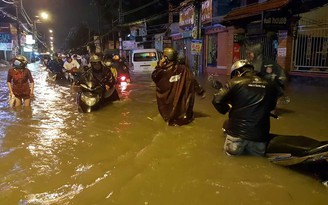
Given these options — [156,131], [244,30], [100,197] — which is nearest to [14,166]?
[100,197]

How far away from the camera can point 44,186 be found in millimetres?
3914

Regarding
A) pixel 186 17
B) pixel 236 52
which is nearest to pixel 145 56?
pixel 186 17

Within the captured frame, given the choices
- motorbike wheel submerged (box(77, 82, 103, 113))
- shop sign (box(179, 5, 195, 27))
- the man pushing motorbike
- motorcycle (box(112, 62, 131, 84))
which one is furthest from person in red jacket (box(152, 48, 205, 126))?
shop sign (box(179, 5, 195, 27))

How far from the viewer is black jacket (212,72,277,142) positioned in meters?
4.24

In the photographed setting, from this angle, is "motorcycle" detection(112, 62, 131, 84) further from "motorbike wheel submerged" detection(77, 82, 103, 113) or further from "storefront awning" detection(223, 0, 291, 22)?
"storefront awning" detection(223, 0, 291, 22)

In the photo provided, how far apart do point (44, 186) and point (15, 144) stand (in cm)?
225

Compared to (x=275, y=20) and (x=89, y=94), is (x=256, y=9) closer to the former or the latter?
(x=275, y=20)

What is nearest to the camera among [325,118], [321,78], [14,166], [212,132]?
[14,166]

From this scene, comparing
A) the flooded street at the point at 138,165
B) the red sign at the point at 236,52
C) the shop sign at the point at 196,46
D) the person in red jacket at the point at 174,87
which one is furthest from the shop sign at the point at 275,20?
the person in red jacket at the point at 174,87

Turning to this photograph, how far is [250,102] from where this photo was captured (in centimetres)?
427

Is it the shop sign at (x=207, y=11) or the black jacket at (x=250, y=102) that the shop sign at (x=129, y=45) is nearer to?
the shop sign at (x=207, y=11)

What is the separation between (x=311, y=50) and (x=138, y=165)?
11.3 metres

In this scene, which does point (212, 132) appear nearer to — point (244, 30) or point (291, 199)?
point (291, 199)

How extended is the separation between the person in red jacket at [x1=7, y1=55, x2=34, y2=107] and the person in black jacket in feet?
19.8
